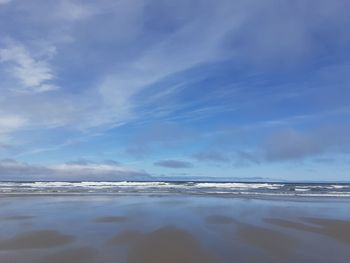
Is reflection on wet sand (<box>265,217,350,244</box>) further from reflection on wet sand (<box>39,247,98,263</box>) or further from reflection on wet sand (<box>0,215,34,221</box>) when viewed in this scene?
reflection on wet sand (<box>0,215,34,221</box>)

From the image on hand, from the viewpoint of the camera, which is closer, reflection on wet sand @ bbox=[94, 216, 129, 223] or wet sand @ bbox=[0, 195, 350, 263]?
wet sand @ bbox=[0, 195, 350, 263]

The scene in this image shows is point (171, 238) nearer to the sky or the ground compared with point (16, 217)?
nearer to the ground

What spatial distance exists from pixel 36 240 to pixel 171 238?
3687 millimetres

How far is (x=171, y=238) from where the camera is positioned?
10.6m

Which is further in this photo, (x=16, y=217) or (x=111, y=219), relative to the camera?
(x=16, y=217)

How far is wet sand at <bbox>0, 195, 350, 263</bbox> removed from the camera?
8.37 m

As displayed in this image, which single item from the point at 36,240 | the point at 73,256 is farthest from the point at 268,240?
the point at 36,240

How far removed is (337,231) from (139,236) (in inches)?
253

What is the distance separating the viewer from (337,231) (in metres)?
12.2

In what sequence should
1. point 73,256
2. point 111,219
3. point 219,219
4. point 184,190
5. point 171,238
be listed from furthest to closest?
point 184,190, point 219,219, point 111,219, point 171,238, point 73,256

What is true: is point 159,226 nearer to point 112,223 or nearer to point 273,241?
point 112,223

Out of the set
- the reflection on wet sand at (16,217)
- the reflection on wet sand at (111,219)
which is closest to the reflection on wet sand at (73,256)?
the reflection on wet sand at (111,219)

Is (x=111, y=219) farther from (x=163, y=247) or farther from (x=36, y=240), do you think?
(x=163, y=247)

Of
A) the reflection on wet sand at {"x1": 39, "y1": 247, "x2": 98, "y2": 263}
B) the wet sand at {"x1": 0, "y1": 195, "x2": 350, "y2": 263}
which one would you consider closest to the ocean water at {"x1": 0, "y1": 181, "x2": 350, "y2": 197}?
the wet sand at {"x1": 0, "y1": 195, "x2": 350, "y2": 263}
